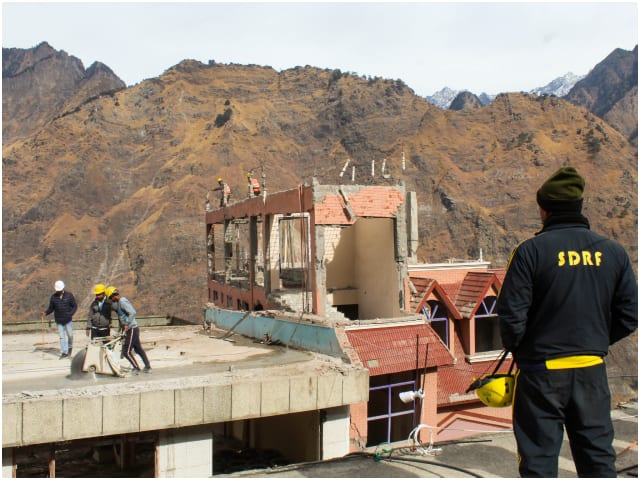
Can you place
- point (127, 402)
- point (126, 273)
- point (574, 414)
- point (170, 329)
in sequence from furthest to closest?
point (126, 273), point (170, 329), point (127, 402), point (574, 414)

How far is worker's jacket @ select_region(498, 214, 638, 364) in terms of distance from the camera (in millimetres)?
3863

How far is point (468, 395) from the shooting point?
20.4 m

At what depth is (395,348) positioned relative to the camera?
15.3m

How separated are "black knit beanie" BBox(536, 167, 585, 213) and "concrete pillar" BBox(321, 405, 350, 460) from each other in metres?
8.28

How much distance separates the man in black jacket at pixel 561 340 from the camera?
381 cm

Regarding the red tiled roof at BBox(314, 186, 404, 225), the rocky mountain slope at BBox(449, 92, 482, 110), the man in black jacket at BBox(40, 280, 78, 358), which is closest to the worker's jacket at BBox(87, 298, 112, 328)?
the man in black jacket at BBox(40, 280, 78, 358)

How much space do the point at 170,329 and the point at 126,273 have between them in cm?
5216

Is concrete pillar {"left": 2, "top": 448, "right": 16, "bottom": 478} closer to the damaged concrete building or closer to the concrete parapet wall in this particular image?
the damaged concrete building

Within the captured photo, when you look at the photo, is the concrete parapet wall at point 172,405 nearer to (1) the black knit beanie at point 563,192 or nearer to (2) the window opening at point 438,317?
(1) the black knit beanie at point 563,192

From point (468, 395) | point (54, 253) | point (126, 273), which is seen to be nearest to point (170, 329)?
point (468, 395)

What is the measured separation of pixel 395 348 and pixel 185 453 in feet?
21.6

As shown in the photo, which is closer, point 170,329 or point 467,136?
point 170,329

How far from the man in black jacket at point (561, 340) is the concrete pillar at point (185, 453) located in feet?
24.1

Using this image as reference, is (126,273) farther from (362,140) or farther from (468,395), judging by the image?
(468,395)
